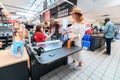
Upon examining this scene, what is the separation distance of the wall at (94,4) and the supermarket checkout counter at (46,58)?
13.5 ft

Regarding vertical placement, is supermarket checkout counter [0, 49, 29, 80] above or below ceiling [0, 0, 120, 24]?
below

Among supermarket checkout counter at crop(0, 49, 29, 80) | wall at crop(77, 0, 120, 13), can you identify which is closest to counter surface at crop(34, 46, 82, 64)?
supermarket checkout counter at crop(0, 49, 29, 80)

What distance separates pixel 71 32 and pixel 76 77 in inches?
46.3

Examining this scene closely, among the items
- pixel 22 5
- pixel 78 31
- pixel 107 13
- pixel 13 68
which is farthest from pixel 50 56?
pixel 22 5

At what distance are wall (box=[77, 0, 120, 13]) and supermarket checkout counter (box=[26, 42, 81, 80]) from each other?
413cm

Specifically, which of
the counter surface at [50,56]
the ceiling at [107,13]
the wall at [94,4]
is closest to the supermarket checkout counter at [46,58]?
the counter surface at [50,56]

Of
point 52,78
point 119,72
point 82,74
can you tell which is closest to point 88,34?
point 119,72

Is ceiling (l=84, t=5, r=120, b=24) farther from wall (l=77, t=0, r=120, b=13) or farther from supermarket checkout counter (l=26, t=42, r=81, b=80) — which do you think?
supermarket checkout counter (l=26, t=42, r=81, b=80)

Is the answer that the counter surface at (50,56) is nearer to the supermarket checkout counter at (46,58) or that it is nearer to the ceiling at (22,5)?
the supermarket checkout counter at (46,58)

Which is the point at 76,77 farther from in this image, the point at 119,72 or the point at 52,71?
the point at 119,72

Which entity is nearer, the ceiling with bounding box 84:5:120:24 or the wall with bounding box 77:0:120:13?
the wall with bounding box 77:0:120:13

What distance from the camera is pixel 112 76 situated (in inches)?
80.3

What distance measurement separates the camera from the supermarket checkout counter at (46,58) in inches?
46.9

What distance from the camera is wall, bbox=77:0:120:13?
4266 millimetres
